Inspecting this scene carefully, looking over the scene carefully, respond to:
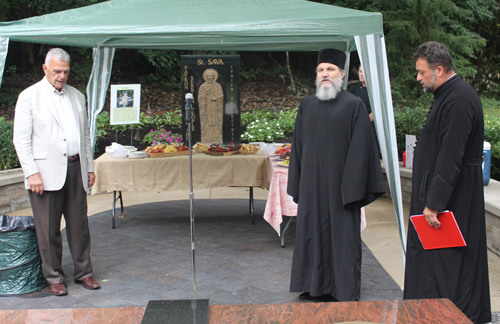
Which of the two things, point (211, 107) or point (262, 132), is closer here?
point (211, 107)

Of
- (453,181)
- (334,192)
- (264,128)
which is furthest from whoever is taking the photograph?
(264,128)

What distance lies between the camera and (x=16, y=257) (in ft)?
12.2

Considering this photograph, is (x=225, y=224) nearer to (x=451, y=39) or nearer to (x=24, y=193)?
(x=24, y=193)

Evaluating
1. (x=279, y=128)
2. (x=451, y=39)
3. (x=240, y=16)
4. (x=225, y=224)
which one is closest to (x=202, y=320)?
(x=240, y=16)

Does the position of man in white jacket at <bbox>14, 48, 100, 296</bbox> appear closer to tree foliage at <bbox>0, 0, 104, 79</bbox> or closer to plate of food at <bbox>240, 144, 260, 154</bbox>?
plate of food at <bbox>240, 144, 260, 154</bbox>

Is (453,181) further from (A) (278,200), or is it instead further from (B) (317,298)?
(A) (278,200)

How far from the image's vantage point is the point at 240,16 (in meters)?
4.21

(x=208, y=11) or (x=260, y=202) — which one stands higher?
(x=208, y=11)

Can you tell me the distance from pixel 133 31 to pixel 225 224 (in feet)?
8.95

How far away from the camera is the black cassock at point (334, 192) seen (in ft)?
11.1

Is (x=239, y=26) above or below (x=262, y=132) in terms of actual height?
above

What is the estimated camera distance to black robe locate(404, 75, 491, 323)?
109 inches

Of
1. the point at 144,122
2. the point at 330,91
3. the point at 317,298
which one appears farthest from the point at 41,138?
the point at 144,122

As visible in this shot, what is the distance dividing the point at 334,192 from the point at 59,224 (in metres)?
2.23
